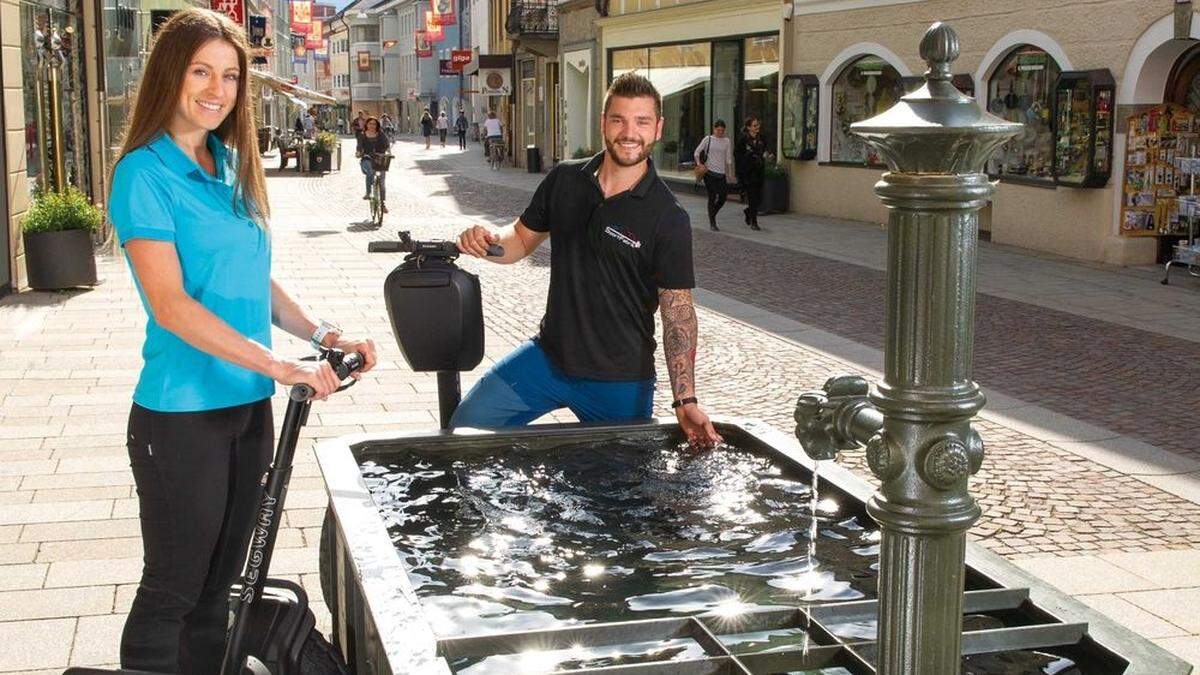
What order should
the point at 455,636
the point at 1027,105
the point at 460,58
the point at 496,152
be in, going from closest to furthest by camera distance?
the point at 455,636 < the point at 1027,105 < the point at 496,152 < the point at 460,58

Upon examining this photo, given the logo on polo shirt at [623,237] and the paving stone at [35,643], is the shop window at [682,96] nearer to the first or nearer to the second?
the logo on polo shirt at [623,237]

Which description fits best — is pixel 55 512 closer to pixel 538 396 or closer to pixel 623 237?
pixel 538 396

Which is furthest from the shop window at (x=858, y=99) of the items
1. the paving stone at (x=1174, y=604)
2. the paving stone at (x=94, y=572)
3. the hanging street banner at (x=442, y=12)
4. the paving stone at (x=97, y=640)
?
the hanging street banner at (x=442, y=12)

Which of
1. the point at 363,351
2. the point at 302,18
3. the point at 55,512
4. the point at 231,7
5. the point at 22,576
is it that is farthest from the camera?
the point at 302,18

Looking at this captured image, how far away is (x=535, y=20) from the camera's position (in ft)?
130

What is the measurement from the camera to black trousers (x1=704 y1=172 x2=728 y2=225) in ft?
66.0

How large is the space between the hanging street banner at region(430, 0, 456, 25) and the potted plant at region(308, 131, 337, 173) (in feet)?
103

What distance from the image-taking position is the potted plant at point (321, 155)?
3766cm

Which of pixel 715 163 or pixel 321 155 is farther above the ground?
pixel 715 163

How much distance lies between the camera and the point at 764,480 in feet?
13.6

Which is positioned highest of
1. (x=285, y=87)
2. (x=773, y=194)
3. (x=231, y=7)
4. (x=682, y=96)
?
(x=231, y=7)

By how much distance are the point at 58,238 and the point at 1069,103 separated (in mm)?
10428

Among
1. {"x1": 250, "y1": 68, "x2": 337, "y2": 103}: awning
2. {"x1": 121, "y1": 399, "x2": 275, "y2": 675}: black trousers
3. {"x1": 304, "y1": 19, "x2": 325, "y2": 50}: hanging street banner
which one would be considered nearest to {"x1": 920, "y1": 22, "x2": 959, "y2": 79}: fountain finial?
{"x1": 121, "y1": 399, "x2": 275, "y2": 675}: black trousers

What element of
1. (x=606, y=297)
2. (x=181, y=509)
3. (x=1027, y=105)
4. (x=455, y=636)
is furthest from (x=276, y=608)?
(x=1027, y=105)
